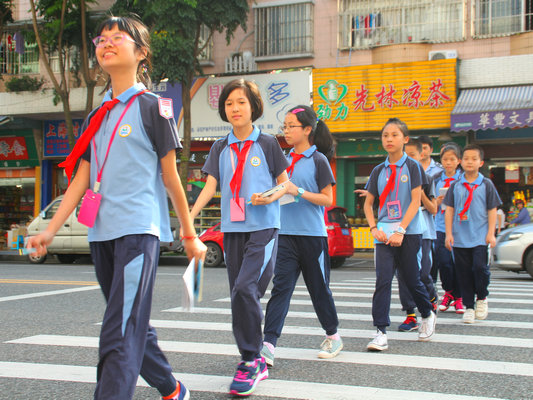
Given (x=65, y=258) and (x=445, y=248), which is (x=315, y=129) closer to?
(x=445, y=248)

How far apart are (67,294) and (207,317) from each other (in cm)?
295

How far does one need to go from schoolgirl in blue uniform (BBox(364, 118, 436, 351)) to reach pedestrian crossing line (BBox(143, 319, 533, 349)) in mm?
254

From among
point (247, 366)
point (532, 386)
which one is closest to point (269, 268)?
point (247, 366)

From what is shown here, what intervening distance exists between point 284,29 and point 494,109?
7070mm

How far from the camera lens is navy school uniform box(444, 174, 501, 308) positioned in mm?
6363

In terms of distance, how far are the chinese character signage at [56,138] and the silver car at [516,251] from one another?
15937mm

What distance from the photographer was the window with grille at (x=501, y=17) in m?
17.7

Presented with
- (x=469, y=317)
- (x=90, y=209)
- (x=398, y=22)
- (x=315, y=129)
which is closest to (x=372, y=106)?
(x=398, y=22)

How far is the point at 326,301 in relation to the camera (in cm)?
467

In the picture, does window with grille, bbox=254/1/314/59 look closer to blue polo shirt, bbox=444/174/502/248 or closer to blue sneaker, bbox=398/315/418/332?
blue polo shirt, bbox=444/174/502/248

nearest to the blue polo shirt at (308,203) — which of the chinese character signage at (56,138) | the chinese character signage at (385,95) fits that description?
the chinese character signage at (385,95)

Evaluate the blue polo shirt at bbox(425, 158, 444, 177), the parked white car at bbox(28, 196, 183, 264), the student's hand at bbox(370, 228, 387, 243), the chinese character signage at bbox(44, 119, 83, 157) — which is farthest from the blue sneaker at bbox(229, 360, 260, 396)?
the chinese character signage at bbox(44, 119, 83, 157)

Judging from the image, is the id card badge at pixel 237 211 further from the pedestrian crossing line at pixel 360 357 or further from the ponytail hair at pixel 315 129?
the pedestrian crossing line at pixel 360 357

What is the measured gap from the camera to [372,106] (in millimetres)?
18344
